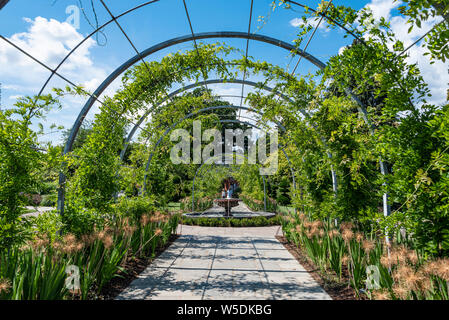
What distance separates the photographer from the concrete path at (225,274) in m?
3.56

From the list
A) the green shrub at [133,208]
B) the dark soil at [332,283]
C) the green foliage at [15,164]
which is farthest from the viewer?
the green shrub at [133,208]

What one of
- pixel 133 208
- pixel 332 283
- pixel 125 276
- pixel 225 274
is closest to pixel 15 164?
pixel 125 276

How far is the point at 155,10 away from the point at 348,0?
3275 mm

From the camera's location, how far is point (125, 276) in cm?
418

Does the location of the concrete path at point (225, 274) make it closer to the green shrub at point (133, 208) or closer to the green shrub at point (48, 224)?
the green shrub at point (133, 208)

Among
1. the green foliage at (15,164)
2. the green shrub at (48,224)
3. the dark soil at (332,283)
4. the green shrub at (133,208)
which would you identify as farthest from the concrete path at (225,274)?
the green foliage at (15,164)

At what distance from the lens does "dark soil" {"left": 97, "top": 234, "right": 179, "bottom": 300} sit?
346 cm

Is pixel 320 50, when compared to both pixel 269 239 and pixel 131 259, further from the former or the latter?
pixel 131 259

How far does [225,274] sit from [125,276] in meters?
1.65

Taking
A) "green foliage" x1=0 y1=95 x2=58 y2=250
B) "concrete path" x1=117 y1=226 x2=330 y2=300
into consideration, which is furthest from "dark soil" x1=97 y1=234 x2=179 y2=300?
"green foliage" x1=0 y1=95 x2=58 y2=250

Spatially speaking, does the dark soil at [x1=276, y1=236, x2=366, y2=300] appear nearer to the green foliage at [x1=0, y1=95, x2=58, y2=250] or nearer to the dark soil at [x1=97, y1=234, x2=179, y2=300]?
the dark soil at [x1=97, y1=234, x2=179, y2=300]

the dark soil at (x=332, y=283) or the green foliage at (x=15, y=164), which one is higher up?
the green foliage at (x=15, y=164)

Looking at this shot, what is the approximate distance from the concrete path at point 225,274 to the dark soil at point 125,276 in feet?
0.32

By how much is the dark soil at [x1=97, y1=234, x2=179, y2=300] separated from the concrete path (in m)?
0.10
